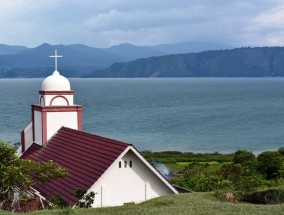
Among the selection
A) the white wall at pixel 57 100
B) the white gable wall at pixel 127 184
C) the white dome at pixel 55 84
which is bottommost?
the white gable wall at pixel 127 184

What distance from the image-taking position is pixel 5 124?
81812 mm

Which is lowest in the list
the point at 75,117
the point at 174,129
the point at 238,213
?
the point at 174,129

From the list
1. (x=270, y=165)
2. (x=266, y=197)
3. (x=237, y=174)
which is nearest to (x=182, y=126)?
(x=270, y=165)

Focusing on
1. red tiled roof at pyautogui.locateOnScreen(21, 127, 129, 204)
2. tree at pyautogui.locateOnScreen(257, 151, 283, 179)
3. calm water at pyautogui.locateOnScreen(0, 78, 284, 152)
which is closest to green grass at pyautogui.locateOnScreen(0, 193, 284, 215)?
red tiled roof at pyautogui.locateOnScreen(21, 127, 129, 204)

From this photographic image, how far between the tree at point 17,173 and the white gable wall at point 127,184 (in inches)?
66.8

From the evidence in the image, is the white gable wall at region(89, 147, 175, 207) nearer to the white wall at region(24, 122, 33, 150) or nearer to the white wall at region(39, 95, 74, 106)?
the white wall at region(39, 95, 74, 106)

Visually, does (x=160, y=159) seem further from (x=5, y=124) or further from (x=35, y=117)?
(x=5, y=124)

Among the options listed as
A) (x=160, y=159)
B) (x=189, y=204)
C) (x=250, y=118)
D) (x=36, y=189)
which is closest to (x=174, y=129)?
(x=250, y=118)

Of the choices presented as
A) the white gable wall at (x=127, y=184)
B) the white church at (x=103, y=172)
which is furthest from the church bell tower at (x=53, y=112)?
the white gable wall at (x=127, y=184)

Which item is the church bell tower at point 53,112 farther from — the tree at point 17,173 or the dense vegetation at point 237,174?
the dense vegetation at point 237,174

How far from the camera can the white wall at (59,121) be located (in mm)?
24562

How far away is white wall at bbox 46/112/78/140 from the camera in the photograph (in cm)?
2456

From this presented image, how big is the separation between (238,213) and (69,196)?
7.56 m

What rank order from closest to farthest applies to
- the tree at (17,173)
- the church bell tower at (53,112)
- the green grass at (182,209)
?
the green grass at (182,209) → the tree at (17,173) → the church bell tower at (53,112)
